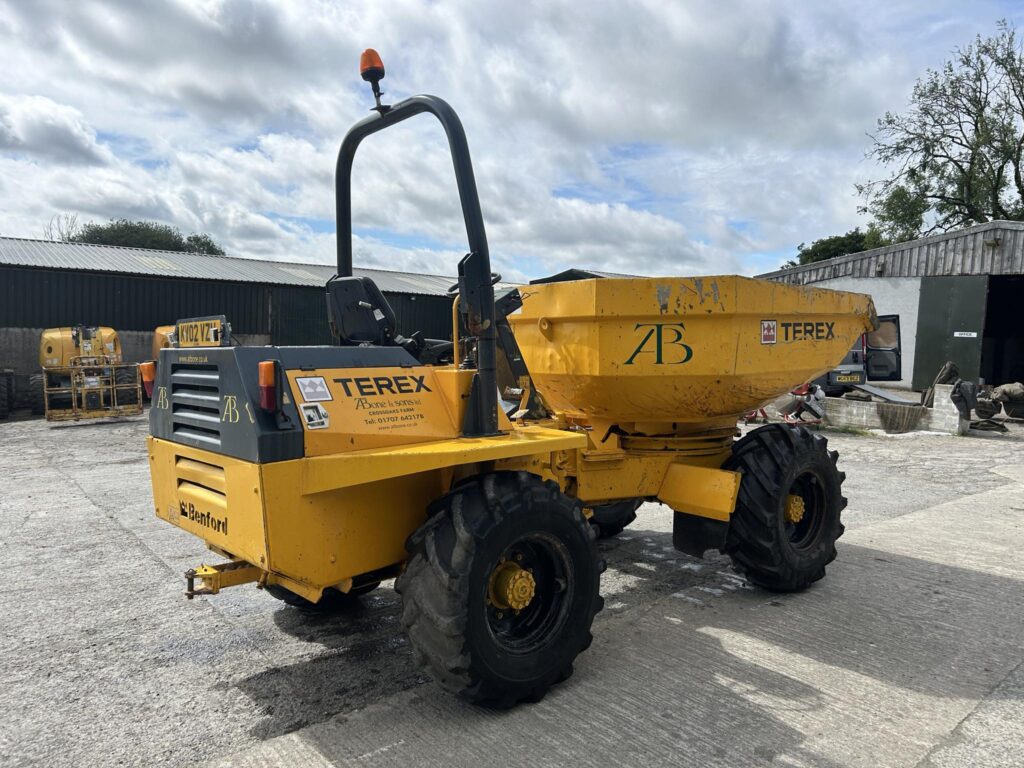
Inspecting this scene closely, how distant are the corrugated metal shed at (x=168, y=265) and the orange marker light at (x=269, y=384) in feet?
44.2

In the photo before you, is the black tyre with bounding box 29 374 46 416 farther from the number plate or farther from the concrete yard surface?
the number plate

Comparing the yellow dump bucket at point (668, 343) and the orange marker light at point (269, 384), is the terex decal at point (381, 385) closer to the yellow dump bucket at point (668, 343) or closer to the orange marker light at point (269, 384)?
the orange marker light at point (269, 384)

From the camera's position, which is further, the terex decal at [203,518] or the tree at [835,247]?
the tree at [835,247]

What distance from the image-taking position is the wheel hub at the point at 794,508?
4762 mm

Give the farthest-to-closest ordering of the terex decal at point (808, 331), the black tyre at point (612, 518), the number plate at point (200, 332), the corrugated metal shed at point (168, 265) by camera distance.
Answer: the corrugated metal shed at point (168, 265), the black tyre at point (612, 518), the terex decal at point (808, 331), the number plate at point (200, 332)

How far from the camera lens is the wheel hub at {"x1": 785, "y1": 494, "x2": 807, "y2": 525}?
4.76 meters

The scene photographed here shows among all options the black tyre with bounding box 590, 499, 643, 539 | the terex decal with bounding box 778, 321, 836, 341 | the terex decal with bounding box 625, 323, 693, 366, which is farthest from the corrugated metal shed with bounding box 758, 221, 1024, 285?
the terex decal with bounding box 625, 323, 693, 366

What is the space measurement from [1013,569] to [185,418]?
550 cm

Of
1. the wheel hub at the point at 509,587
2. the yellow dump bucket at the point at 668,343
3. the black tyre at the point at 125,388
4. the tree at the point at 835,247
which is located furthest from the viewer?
the tree at the point at 835,247

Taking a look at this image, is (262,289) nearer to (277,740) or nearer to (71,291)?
(71,291)

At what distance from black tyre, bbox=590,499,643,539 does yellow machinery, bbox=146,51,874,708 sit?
95cm

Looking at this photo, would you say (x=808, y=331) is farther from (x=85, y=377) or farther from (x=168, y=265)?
(x=168, y=265)

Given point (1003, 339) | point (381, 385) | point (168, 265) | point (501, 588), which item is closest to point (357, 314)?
point (381, 385)

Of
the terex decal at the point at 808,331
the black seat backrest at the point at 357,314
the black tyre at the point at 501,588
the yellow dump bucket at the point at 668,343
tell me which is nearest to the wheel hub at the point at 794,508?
the yellow dump bucket at the point at 668,343
